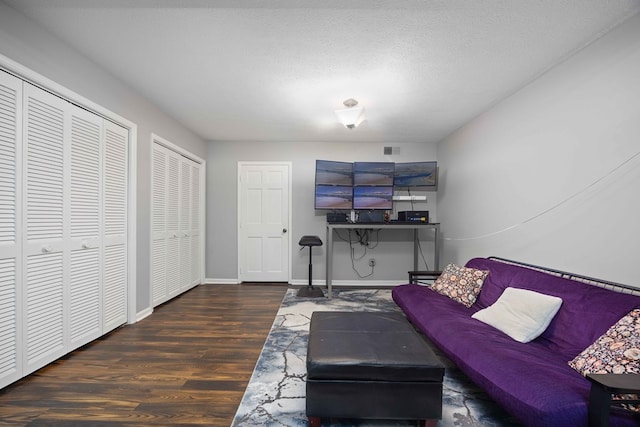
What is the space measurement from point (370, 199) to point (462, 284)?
202 cm

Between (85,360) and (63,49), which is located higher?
(63,49)

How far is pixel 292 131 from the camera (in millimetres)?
4215

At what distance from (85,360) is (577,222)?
3.96 m

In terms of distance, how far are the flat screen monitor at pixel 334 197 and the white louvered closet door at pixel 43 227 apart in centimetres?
302

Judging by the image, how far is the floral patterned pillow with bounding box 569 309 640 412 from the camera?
129 centimetres

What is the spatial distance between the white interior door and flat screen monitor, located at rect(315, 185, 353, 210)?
625mm

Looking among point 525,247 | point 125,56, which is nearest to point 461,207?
point 525,247

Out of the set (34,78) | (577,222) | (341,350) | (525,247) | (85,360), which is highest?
(34,78)

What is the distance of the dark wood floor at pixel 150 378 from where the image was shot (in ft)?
5.27

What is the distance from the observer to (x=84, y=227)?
93.0 inches

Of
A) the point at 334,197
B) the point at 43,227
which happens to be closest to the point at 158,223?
the point at 43,227

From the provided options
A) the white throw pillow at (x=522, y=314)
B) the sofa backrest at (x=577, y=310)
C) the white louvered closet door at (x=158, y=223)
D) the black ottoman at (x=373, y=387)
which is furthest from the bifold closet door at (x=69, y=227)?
the sofa backrest at (x=577, y=310)

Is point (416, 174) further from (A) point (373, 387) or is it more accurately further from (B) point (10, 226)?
(B) point (10, 226)

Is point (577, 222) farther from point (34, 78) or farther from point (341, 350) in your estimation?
point (34, 78)
